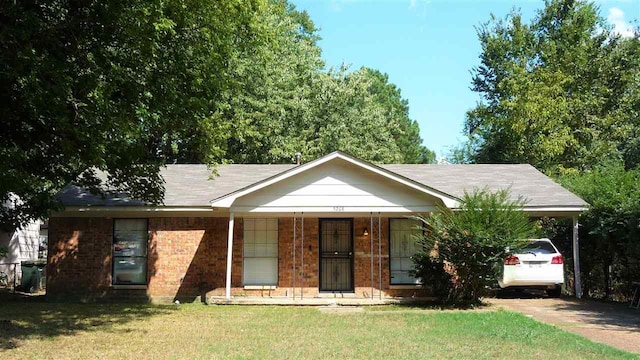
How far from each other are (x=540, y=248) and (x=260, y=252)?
7.59 meters

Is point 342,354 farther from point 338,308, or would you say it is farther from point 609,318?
point 609,318

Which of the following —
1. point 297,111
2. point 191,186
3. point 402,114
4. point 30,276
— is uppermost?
point 402,114

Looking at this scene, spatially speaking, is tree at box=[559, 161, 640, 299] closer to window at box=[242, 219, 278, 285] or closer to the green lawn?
the green lawn

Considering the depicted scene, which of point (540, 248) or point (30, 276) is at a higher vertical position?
point (540, 248)

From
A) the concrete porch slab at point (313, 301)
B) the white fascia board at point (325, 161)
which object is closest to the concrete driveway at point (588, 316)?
the concrete porch slab at point (313, 301)

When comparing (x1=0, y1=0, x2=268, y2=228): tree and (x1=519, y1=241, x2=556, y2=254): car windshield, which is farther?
(x1=519, y1=241, x2=556, y2=254): car windshield

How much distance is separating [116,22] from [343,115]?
19299 mm

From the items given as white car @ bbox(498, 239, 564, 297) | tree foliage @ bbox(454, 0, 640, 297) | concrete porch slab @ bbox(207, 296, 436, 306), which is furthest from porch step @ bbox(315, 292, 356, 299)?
tree foliage @ bbox(454, 0, 640, 297)

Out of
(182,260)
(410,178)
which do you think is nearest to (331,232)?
(410,178)

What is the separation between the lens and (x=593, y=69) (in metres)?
31.6

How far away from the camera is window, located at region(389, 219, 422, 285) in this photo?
16062 mm

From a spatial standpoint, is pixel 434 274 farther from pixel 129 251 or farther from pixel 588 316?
pixel 129 251

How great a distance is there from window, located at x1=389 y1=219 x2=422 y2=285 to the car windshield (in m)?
2.92

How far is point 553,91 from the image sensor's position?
95.6ft
